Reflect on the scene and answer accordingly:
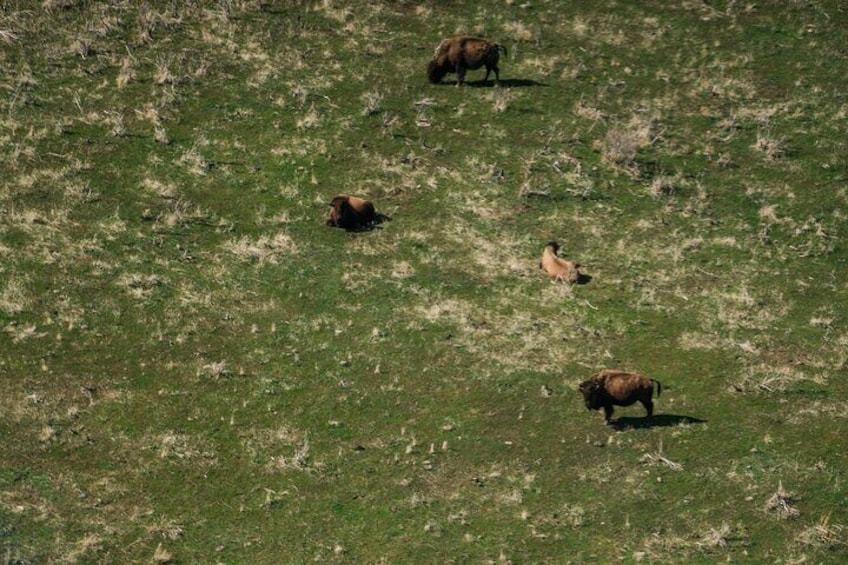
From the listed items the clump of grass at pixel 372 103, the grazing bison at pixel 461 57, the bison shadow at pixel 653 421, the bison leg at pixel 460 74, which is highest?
the grazing bison at pixel 461 57

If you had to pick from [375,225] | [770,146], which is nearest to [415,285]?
[375,225]

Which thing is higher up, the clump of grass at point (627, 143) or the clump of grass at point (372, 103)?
the clump of grass at point (372, 103)

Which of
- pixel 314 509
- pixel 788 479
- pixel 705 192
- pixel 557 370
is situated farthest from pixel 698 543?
pixel 705 192

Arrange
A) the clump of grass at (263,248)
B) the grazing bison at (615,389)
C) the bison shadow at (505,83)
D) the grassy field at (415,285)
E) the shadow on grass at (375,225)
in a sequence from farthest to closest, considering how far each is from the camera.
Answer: the bison shadow at (505,83) < the shadow on grass at (375,225) < the clump of grass at (263,248) < the grazing bison at (615,389) < the grassy field at (415,285)

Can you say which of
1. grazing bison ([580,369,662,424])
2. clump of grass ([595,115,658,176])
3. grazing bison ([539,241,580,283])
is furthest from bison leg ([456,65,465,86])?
grazing bison ([580,369,662,424])

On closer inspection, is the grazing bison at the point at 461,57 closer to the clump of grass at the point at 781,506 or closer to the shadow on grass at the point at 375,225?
the shadow on grass at the point at 375,225

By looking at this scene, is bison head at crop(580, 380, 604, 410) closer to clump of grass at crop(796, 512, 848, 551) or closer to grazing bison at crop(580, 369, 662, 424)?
grazing bison at crop(580, 369, 662, 424)

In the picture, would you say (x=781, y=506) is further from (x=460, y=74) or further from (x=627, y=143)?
(x=460, y=74)

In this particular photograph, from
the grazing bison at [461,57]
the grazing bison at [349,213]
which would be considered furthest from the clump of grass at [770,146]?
the grazing bison at [349,213]

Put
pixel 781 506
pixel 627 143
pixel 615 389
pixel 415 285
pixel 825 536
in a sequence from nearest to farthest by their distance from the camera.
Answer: pixel 825 536, pixel 781 506, pixel 615 389, pixel 415 285, pixel 627 143
